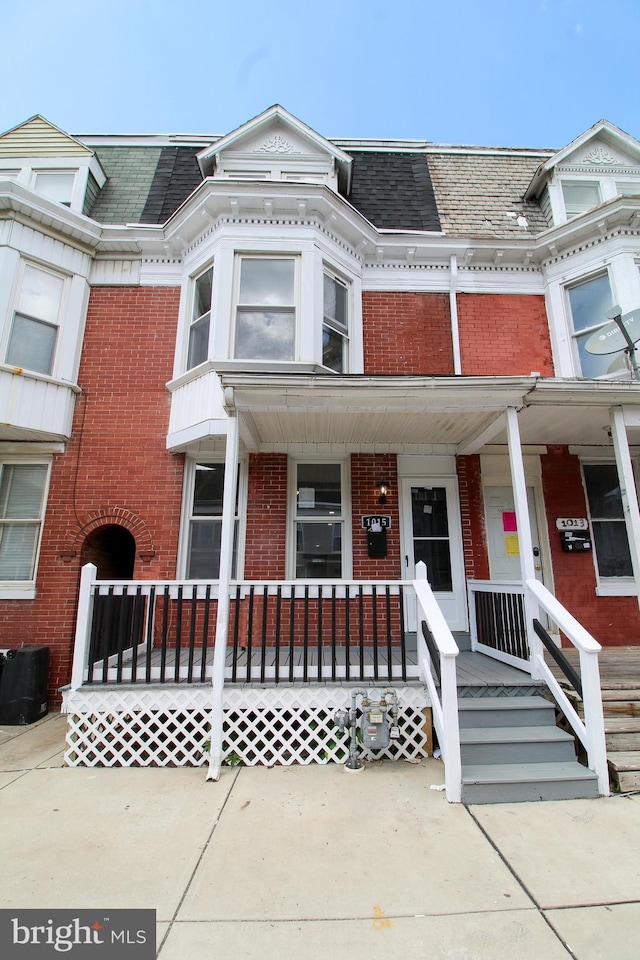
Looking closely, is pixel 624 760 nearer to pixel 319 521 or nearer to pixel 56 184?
pixel 319 521

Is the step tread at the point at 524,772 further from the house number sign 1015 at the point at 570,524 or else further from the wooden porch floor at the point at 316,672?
the house number sign 1015 at the point at 570,524

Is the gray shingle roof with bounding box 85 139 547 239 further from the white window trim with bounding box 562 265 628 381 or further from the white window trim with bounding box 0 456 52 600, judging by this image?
the white window trim with bounding box 0 456 52 600

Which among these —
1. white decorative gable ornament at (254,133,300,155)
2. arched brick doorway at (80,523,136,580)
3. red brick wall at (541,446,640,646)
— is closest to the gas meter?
red brick wall at (541,446,640,646)

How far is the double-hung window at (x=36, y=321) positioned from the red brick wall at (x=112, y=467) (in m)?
0.45

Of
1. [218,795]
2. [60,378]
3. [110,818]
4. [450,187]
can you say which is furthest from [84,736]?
[450,187]

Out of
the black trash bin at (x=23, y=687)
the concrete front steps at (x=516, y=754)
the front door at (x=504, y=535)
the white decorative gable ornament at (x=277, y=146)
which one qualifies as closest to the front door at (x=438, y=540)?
the front door at (x=504, y=535)

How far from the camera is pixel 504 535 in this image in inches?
250

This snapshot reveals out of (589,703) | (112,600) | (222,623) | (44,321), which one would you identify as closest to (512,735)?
(589,703)

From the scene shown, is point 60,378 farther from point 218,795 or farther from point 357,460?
point 218,795

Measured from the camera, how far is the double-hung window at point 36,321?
6141 mm

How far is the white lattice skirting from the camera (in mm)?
4043

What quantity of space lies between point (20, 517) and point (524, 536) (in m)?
6.55

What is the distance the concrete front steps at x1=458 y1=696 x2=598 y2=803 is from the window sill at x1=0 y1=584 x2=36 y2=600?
5.50m

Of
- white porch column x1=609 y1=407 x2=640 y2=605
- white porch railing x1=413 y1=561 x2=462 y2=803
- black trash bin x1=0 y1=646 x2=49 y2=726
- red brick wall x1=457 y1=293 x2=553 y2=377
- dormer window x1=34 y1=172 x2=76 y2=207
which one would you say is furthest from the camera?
dormer window x1=34 y1=172 x2=76 y2=207
